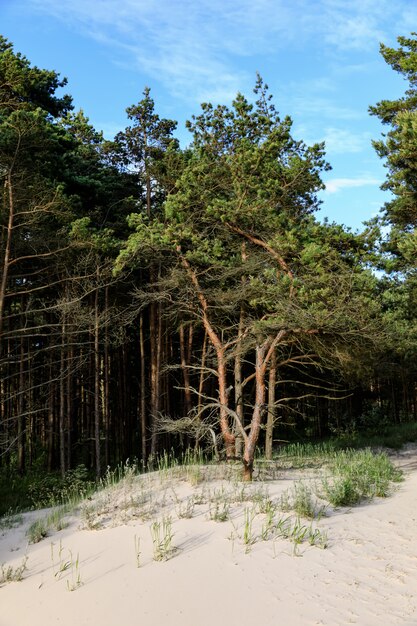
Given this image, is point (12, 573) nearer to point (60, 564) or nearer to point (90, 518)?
point (60, 564)

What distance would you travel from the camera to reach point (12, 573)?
19.5 ft

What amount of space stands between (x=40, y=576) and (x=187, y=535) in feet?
6.18

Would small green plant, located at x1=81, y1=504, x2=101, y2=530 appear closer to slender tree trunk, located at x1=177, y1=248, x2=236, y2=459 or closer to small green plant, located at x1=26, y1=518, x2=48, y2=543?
small green plant, located at x1=26, y1=518, x2=48, y2=543

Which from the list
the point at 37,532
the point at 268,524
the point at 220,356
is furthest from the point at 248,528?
the point at 220,356

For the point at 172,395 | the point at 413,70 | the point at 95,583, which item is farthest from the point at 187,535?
the point at 172,395

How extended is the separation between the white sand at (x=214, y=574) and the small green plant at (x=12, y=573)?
0.27 ft

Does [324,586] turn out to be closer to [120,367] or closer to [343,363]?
[343,363]

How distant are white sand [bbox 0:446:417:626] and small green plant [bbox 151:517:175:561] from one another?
92 mm

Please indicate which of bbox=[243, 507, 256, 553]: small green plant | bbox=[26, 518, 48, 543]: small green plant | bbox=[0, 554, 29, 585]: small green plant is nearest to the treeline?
bbox=[243, 507, 256, 553]: small green plant

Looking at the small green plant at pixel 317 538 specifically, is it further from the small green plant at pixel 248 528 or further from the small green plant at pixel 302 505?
the small green plant at pixel 248 528

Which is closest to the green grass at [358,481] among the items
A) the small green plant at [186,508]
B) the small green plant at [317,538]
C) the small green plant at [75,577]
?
the small green plant at [317,538]

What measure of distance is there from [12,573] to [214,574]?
2691 mm

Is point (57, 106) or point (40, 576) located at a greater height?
point (57, 106)

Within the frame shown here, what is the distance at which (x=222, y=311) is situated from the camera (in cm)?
1516
